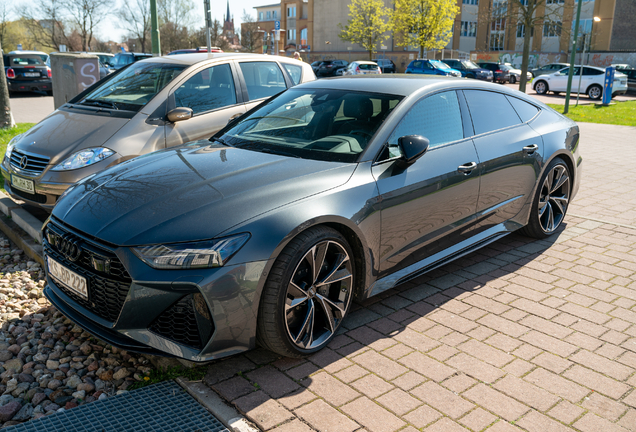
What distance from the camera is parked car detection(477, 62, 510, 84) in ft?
121

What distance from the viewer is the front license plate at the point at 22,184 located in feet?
17.1

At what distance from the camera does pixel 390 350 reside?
3.39 m

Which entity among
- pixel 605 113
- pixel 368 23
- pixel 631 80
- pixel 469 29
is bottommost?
pixel 605 113

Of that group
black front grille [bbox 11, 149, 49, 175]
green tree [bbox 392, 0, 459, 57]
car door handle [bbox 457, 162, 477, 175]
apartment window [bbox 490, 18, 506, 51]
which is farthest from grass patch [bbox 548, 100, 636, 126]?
apartment window [bbox 490, 18, 506, 51]

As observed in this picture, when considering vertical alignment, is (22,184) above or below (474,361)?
above

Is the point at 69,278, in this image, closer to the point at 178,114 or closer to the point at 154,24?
the point at 178,114

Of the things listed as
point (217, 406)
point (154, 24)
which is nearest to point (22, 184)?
point (217, 406)

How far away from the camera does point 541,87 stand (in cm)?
2895

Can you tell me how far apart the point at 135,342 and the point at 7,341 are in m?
1.28

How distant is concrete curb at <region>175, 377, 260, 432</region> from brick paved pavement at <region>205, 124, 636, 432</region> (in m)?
0.05

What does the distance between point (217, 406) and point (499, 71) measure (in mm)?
38270

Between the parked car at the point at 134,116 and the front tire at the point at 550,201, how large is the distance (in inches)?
134

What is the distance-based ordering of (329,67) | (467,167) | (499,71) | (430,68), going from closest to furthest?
(467,167)
(430,68)
(499,71)
(329,67)

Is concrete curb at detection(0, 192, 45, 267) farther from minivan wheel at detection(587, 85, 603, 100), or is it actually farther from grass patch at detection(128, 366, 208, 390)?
minivan wheel at detection(587, 85, 603, 100)
